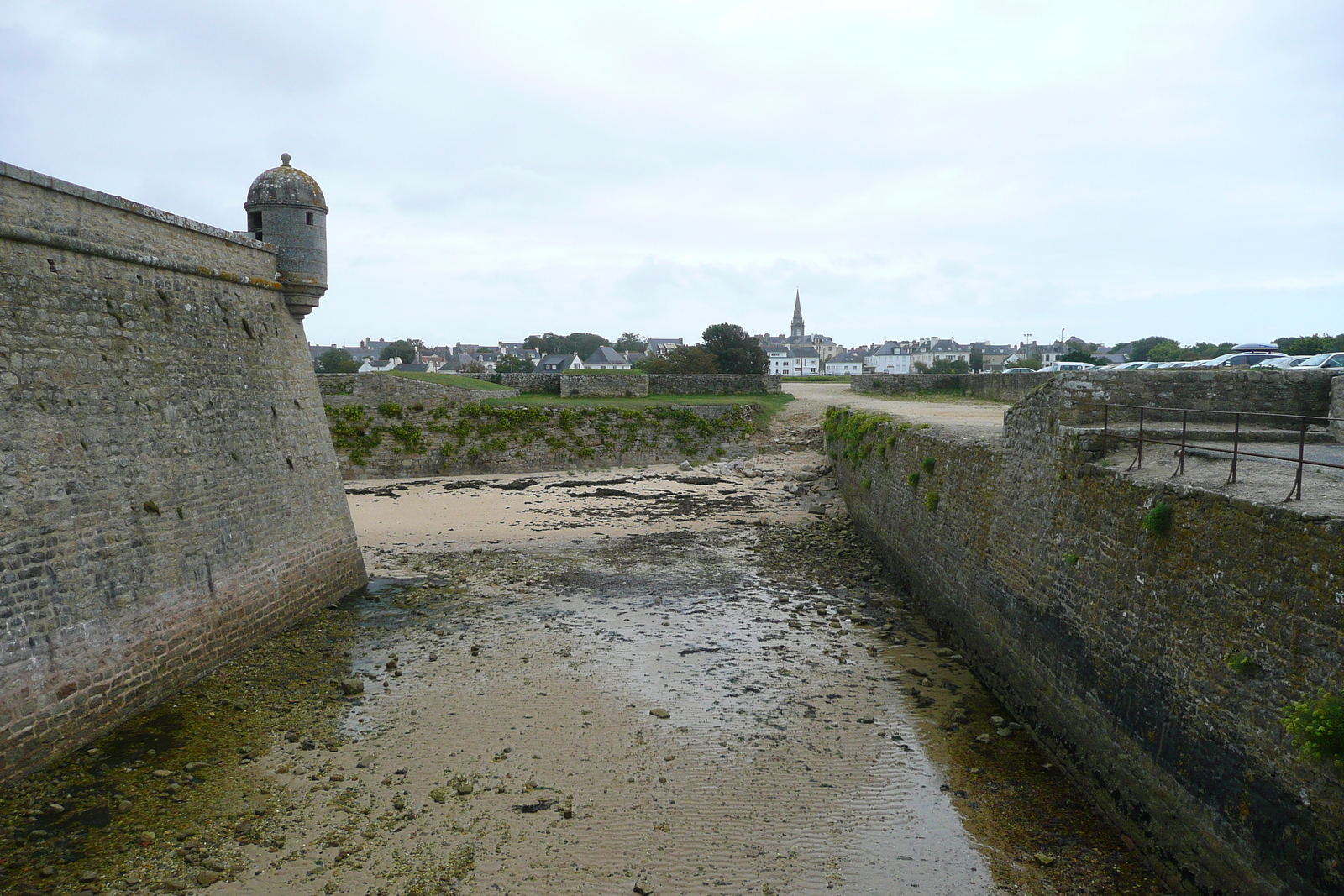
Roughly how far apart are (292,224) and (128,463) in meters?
5.10

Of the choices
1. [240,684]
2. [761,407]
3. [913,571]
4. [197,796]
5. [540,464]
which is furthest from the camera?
[761,407]

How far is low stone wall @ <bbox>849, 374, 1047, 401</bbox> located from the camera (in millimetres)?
26016

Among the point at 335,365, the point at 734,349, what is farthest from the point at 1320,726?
the point at 335,365

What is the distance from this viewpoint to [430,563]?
14.9 m

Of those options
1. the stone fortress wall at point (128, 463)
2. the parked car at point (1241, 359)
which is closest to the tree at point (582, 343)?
the parked car at point (1241, 359)

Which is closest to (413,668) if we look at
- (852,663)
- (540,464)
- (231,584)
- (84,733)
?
(231,584)

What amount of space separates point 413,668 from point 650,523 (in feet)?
30.8

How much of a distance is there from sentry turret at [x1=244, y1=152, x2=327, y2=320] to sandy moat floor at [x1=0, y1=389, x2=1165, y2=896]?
5.17 m

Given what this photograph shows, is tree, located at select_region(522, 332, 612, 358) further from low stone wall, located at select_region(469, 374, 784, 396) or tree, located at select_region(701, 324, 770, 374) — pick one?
low stone wall, located at select_region(469, 374, 784, 396)

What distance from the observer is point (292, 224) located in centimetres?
1187

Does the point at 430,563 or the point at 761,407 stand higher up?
the point at 761,407

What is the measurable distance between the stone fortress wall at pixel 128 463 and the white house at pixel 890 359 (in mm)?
106214

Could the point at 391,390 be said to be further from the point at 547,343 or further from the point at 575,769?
the point at 547,343

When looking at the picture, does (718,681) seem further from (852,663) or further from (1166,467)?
(1166,467)
